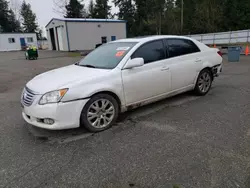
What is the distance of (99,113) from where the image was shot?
3.34 metres

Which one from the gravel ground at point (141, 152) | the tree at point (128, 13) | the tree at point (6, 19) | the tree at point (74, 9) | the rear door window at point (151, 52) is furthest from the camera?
the tree at point (6, 19)

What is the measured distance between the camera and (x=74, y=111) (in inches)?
120

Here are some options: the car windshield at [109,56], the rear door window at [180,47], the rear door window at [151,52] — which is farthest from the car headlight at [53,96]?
the rear door window at [180,47]

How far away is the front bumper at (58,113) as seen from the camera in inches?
115

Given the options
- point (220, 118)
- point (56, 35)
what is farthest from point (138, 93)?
point (56, 35)

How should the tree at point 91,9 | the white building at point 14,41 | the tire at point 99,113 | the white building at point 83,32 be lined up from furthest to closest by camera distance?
the tree at point 91,9 < the white building at point 14,41 < the white building at point 83,32 < the tire at point 99,113

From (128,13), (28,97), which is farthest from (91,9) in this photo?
(28,97)

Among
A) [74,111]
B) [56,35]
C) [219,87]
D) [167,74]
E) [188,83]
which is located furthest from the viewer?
[56,35]

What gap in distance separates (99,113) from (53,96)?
81cm

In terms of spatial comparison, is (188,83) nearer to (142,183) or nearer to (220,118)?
(220,118)

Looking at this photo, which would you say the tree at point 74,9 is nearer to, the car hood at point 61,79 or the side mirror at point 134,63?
the car hood at point 61,79

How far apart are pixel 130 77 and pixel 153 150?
139 cm

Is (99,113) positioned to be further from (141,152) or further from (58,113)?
(141,152)

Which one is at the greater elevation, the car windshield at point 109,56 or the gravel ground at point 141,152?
the car windshield at point 109,56
